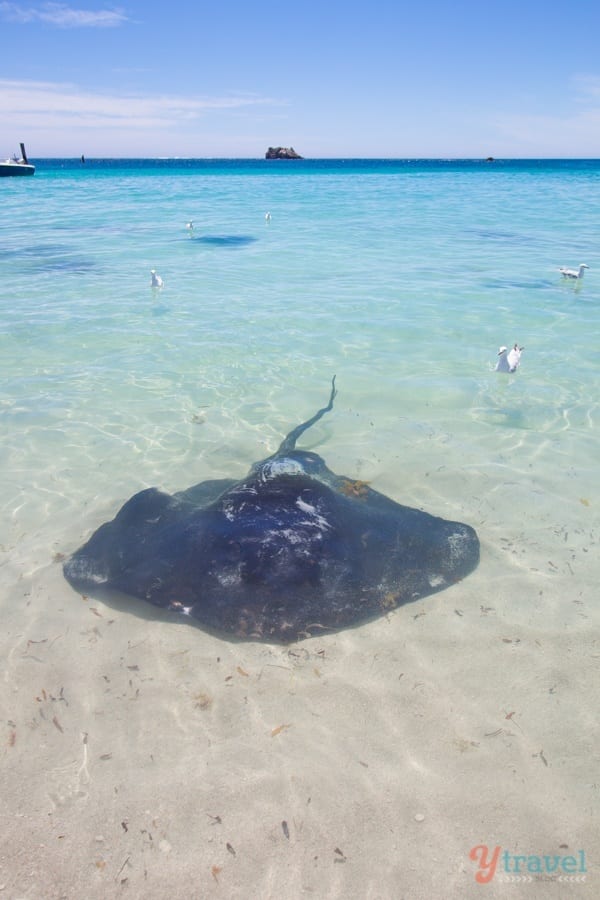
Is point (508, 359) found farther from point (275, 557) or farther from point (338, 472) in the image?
point (275, 557)

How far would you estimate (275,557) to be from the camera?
13.6 ft

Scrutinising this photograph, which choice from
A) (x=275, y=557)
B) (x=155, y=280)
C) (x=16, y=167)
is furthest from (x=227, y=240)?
(x=16, y=167)

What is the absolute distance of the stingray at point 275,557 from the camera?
4.00m

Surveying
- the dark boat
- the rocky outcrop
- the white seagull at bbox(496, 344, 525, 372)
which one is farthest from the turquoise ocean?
the rocky outcrop

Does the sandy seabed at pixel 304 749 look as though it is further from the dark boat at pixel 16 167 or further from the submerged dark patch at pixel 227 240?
the dark boat at pixel 16 167

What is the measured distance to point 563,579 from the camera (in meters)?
5.04

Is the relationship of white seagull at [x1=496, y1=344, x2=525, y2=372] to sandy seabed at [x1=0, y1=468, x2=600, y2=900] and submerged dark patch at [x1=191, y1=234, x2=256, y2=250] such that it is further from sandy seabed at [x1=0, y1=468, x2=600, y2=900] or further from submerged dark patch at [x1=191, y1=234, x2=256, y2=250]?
submerged dark patch at [x1=191, y1=234, x2=256, y2=250]

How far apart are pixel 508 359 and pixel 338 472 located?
4327 millimetres

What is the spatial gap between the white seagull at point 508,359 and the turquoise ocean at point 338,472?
0.16m

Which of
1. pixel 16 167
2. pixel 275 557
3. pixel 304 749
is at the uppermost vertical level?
pixel 16 167

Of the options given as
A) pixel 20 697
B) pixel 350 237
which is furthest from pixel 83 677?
pixel 350 237

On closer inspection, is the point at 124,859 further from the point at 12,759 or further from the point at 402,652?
the point at 402,652

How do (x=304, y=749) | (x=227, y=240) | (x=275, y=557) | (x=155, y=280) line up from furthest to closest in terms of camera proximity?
1. (x=227, y=240)
2. (x=155, y=280)
3. (x=275, y=557)
4. (x=304, y=749)

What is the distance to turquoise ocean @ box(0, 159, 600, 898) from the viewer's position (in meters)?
3.19
